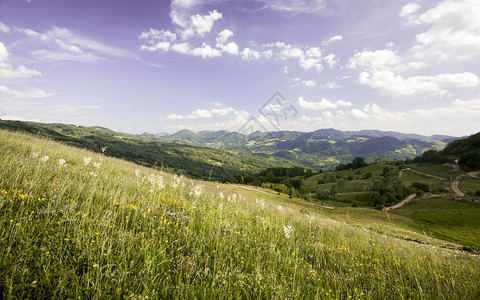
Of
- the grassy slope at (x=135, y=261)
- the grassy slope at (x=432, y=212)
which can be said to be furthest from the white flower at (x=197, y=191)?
the grassy slope at (x=432, y=212)

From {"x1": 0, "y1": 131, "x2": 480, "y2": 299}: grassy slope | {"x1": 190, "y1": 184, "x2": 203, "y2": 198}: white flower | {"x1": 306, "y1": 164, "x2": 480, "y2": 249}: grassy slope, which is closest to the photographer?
{"x1": 0, "y1": 131, "x2": 480, "y2": 299}: grassy slope

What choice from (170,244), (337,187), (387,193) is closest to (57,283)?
(170,244)

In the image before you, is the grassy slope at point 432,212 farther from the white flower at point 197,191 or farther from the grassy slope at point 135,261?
the white flower at point 197,191

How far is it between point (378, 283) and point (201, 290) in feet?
12.8

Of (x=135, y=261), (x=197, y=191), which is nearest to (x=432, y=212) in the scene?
(x=197, y=191)

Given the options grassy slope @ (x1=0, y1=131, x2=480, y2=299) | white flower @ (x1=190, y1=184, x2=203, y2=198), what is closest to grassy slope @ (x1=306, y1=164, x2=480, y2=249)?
grassy slope @ (x1=0, y1=131, x2=480, y2=299)

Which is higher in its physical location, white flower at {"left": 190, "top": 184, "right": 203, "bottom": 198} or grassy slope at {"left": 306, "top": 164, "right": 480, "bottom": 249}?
white flower at {"left": 190, "top": 184, "right": 203, "bottom": 198}

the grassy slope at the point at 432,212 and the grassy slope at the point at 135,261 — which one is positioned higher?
the grassy slope at the point at 135,261

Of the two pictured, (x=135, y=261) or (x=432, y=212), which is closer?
(x=135, y=261)

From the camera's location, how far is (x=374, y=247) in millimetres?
6793

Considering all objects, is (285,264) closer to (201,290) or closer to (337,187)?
(201,290)

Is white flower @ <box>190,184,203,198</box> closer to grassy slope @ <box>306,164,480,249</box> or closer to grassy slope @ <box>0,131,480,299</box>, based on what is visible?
grassy slope @ <box>0,131,480,299</box>

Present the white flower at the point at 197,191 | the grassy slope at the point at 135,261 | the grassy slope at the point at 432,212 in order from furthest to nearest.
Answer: the grassy slope at the point at 432,212, the white flower at the point at 197,191, the grassy slope at the point at 135,261

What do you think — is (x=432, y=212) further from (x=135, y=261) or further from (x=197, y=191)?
(x=135, y=261)
